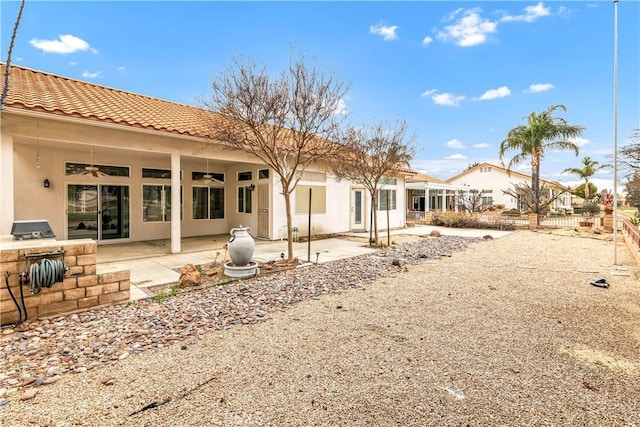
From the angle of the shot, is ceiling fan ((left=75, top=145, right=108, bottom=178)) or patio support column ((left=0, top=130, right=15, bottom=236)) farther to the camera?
ceiling fan ((left=75, top=145, right=108, bottom=178))

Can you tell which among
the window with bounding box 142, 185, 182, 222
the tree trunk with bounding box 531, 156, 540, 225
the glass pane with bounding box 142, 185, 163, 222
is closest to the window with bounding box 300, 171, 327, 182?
the window with bounding box 142, 185, 182, 222

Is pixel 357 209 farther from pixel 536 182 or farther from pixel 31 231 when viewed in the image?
pixel 536 182

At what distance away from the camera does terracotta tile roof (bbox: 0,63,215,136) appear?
729 centimetres

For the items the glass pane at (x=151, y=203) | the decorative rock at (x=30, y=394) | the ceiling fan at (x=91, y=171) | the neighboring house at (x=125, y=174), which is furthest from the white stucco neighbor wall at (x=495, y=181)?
the decorative rock at (x=30, y=394)

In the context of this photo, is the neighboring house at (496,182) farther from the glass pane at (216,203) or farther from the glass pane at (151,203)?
the glass pane at (151,203)

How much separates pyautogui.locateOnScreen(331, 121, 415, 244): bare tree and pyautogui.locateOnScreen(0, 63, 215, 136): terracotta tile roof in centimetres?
522

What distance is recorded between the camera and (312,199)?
13.8 m

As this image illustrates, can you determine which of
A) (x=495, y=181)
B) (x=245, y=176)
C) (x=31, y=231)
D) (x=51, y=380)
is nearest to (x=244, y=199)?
(x=245, y=176)

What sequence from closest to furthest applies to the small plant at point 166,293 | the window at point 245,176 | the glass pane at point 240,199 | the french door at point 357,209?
the small plant at point 166,293 → the window at point 245,176 → the glass pane at point 240,199 → the french door at point 357,209

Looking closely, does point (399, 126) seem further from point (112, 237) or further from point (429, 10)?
point (112, 237)

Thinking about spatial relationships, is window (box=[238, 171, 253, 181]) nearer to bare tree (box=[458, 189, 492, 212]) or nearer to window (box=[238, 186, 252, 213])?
window (box=[238, 186, 252, 213])

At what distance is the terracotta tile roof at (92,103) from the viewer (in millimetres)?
7293

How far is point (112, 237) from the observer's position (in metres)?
11.2

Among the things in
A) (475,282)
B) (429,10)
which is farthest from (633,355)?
(429,10)
